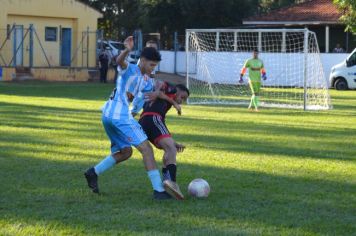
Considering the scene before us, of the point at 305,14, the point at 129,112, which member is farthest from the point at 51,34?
the point at 129,112

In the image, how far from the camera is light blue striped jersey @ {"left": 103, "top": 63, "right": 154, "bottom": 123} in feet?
26.3

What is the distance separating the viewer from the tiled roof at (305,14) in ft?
149

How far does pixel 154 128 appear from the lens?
27.9ft

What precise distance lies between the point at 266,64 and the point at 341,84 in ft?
12.4

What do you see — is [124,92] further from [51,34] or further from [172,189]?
[51,34]

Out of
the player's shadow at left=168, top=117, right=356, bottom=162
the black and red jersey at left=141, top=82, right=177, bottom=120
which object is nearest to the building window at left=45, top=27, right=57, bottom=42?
the player's shadow at left=168, top=117, right=356, bottom=162

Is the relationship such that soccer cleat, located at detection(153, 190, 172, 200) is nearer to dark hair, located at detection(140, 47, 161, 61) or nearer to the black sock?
the black sock

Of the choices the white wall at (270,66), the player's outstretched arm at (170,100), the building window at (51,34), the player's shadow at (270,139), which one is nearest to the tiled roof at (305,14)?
the white wall at (270,66)

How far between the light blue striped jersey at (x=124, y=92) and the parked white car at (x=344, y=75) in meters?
28.5

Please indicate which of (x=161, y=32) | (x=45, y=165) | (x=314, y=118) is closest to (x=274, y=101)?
(x=314, y=118)

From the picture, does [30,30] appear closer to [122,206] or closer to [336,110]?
[336,110]

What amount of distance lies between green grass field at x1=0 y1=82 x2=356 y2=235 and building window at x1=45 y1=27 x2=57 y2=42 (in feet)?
80.6

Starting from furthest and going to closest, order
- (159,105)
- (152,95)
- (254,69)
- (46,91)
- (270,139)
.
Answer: (46,91)
(254,69)
(270,139)
(159,105)
(152,95)

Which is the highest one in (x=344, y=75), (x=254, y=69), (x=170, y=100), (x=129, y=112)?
(x=254, y=69)
